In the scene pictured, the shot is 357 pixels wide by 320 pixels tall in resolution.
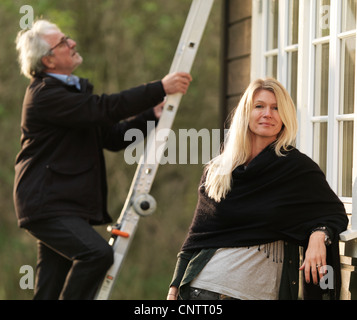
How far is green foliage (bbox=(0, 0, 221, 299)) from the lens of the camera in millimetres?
11375

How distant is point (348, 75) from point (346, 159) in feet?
1.31

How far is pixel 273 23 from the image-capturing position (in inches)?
162

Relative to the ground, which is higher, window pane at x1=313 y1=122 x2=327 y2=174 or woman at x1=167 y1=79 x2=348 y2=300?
window pane at x1=313 y1=122 x2=327 y2=174

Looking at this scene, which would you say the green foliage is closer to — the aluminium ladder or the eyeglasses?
the eyeglasses

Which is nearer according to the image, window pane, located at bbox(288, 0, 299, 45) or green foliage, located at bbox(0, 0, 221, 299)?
window pane, located at bbox(288, 0, 299, 45)

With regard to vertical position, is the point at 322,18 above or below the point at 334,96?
above

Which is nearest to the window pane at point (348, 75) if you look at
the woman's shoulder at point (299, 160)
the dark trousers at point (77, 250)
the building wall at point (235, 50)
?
the woman's shoulder at point (299, 160)

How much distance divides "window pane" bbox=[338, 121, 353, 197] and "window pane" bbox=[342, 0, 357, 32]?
0.45 m

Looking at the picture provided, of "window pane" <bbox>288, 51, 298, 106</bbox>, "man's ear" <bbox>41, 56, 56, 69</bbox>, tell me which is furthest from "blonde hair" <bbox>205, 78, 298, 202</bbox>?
"man's ear" <bbox>41, 56, 56, 69</bbox>

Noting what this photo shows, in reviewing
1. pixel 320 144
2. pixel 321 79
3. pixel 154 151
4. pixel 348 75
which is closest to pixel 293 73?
pixel 321 79

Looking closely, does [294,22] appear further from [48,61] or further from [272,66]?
[48,61]

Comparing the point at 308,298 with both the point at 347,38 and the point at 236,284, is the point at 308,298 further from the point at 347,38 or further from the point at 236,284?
the point at 347,38

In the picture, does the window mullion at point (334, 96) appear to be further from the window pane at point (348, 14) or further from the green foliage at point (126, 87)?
the green foliage at point (126, 87)
